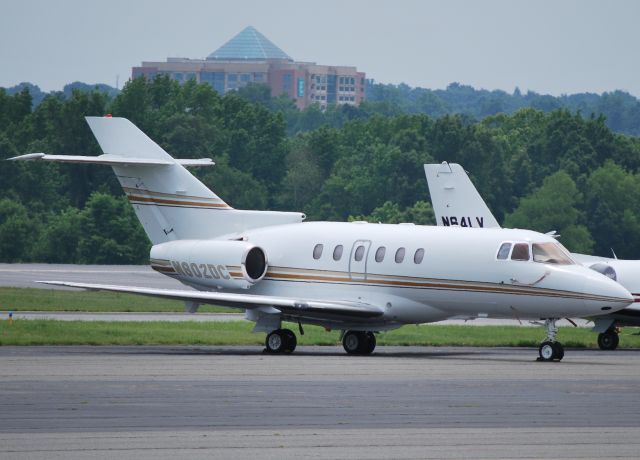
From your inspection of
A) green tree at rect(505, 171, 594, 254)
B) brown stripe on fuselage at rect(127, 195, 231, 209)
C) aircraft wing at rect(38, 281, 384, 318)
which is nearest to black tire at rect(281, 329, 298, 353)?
aircraft wing at rect(38, 281, 384, 318)

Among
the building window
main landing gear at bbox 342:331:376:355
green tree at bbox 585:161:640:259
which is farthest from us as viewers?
green tree at bbox 585:161:640:259

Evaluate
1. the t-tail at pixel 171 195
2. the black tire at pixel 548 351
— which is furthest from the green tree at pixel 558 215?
the black tire at pixel 548 351

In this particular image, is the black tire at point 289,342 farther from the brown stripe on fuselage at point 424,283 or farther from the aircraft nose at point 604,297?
the aircraft nose at point 604,297

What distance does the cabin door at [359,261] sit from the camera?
3181 cm

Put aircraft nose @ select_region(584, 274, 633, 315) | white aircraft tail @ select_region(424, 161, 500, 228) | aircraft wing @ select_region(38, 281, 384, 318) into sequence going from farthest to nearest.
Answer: white aircraft tail @ select_region(424, 161, 500, 228)
aircraft wing @ select_region(38, 281, 384, 318)
aircraft nose @ select_region(584, 274, 633, 315)

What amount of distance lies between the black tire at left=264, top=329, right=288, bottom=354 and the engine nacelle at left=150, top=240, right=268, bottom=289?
1871 mm

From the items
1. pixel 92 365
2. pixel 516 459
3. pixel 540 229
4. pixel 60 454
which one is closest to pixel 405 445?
pixel 516 459

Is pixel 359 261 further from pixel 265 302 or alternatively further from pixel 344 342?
pixel 265 302

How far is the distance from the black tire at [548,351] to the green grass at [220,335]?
6.86 m

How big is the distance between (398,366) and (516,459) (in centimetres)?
1180

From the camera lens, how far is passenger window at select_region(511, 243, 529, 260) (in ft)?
98.2

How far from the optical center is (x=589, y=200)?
108750mm

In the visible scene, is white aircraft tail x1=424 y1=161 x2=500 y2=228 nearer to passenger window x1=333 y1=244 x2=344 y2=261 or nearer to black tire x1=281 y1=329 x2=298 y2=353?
passenger window x1=333 y1=244 x2=344 y2=261

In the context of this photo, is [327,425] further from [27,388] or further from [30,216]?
[30,216]
